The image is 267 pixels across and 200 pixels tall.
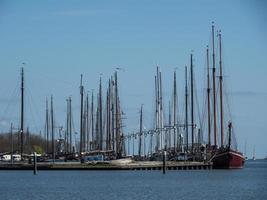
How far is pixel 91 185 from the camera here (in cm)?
7781

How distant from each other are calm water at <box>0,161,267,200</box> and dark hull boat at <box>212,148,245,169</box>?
2.97 ft

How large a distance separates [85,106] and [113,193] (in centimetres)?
5088

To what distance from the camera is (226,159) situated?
3937 inches

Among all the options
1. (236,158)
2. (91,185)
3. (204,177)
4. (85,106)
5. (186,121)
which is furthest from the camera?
(85,106)

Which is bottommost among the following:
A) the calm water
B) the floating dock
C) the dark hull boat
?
the calm water

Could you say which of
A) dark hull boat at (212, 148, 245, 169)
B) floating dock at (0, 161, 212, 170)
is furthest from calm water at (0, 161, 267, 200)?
floating dock at (0, 161, 212, 170)

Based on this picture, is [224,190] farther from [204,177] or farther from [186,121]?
[186,121]

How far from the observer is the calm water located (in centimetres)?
6400

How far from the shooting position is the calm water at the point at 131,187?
210ft

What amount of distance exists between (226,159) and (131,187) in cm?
2814

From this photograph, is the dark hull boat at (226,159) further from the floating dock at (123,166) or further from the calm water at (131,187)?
the floating dock at (123,166)

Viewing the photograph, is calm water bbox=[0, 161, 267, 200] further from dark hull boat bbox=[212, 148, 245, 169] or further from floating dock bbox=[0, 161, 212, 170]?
floating dock bbox=[0, 161, 212, 170]

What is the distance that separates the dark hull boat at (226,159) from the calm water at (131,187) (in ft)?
2.97

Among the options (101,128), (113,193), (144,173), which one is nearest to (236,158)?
(144,173)
